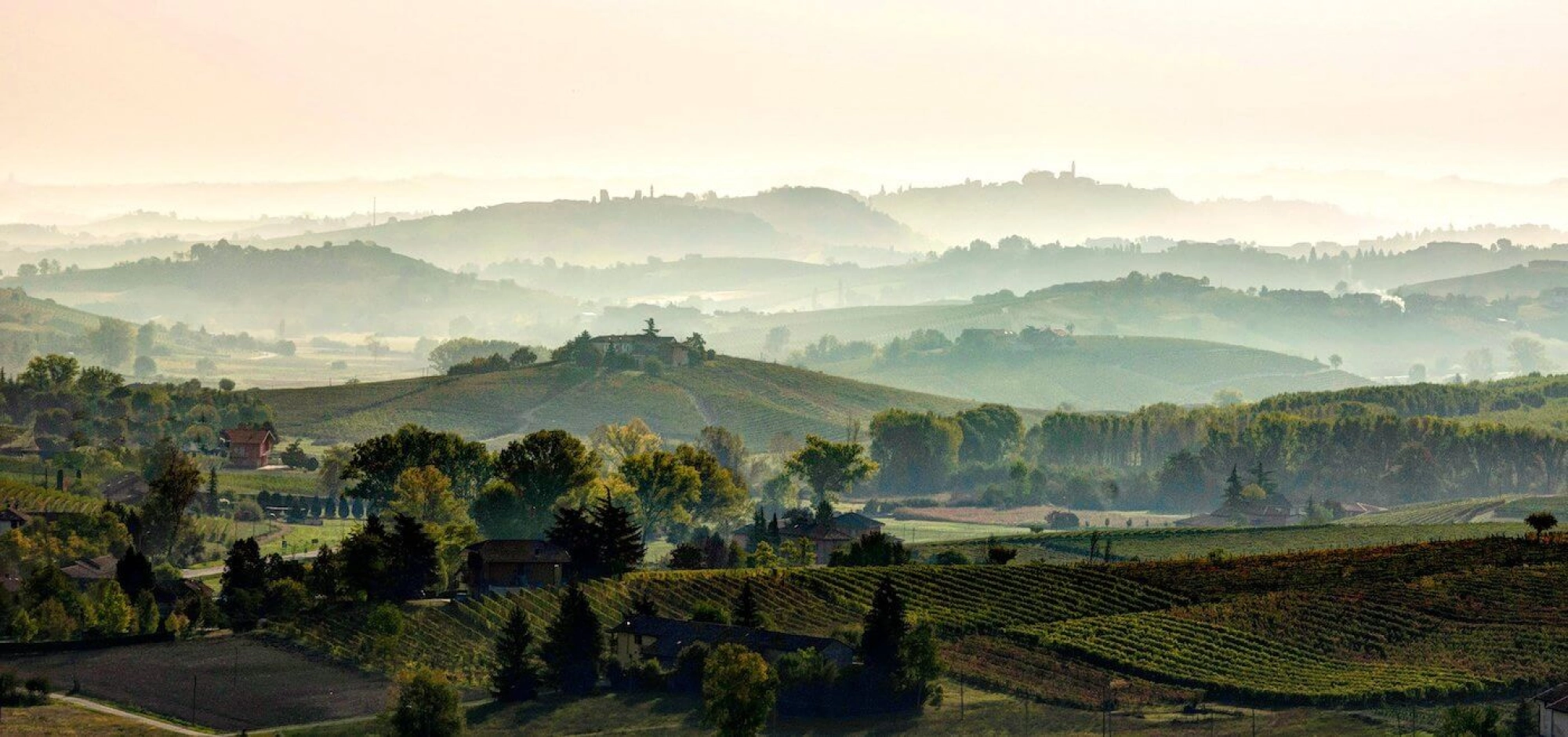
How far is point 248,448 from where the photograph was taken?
172 m

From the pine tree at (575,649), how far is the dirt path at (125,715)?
42.4 ft

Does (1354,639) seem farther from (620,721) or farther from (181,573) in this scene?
(181,573)

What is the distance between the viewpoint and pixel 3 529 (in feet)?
378

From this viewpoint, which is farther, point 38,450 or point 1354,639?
point 38,450

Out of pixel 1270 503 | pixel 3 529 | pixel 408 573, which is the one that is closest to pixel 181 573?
pixel 3 529

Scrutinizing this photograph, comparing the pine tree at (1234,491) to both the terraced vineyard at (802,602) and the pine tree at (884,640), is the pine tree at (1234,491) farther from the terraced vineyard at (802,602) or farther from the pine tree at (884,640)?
the pine tree at (884,640)

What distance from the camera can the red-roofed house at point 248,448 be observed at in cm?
17050

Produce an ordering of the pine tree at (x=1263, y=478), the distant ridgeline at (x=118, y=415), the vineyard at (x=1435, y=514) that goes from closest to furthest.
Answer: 1. the vineyard at (x=1435, y=514)
2. the pine tree at (x=1263, y=478)
3. the distant ridgeline at (x=118, y=415)

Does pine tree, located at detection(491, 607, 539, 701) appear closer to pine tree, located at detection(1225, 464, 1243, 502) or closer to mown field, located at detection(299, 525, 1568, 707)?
mown field, located at detection(299, 525, 1568, 707)

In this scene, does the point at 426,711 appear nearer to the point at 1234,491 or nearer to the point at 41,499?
the point at 41,499

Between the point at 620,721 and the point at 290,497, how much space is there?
78.0 m

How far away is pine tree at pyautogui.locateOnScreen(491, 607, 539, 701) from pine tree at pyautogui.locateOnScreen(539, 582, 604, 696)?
71cm

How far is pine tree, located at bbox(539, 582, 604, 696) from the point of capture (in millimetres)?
78312

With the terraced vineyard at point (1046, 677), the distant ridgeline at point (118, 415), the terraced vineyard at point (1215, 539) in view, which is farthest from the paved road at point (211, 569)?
the distant ridgeline at point (118, 415)
